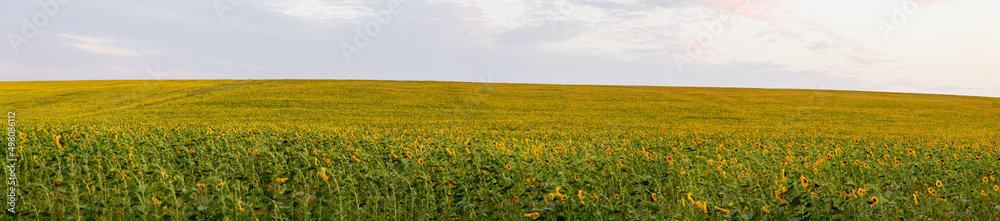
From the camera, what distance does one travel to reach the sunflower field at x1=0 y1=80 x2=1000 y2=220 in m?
6.39

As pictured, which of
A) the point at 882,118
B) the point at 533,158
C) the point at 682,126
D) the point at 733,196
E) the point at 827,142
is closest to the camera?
the point at 733,196

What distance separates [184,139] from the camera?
11.5 m

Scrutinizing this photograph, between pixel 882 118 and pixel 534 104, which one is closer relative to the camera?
pixel 882 118

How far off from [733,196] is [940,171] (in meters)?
5.05

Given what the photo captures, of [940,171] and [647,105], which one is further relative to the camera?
[647,105]

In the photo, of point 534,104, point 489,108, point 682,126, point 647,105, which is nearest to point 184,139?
point 682,126

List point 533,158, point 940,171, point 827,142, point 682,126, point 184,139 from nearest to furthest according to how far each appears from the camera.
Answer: point 533,158, point 940,171, point 184,139, point 827,142, point 682,126

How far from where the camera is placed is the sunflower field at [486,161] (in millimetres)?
6395

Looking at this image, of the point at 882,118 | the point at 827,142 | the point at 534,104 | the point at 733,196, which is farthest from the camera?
the point at 534,104

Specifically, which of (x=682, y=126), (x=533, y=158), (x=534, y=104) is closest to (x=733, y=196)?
(x=533, y=158)

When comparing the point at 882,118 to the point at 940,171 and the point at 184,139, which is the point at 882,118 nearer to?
the point at 940,171

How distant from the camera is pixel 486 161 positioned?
28.9ft

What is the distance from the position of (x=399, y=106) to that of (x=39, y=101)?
79.6 feet

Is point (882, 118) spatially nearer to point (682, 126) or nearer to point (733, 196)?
point (682, 126)
